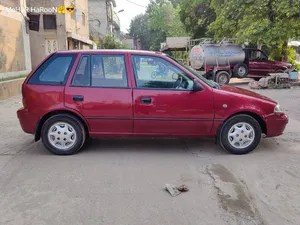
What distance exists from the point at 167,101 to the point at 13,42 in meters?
11.4

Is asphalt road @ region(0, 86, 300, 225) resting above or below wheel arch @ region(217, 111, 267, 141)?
below

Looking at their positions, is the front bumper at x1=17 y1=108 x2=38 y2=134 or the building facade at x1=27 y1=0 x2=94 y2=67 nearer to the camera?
the front bumper at x1=17 y1=108 x2=38 y2=134

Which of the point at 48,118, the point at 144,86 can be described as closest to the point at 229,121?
Result: the point at 144,86

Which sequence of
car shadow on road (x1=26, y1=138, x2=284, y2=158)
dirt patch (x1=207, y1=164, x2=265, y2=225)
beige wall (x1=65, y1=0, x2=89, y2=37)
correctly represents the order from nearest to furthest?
dirt patch (x1=207, y1=164, x2=265, y2=225) → car shadow on road (x1=26, y1=138, x2=284, y2=158) → beige wall (x1=65, y1=0, x2=89, y2=37)

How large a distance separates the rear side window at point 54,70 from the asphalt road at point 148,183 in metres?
1.24

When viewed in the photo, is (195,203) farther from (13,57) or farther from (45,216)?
(13,57)

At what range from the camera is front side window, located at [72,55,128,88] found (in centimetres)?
501

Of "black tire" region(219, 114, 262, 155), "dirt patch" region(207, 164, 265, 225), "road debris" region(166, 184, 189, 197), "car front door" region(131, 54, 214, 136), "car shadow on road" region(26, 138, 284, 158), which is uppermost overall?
"car front door" region(131, 54, 214, 136)

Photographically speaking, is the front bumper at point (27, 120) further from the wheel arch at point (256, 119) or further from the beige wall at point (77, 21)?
the beige wall at point (77, 21)

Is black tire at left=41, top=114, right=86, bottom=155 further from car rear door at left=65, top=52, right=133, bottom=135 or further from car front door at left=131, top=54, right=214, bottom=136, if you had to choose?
car front door at left=131, top=54, right=214, bottom=136

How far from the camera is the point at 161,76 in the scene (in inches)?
198

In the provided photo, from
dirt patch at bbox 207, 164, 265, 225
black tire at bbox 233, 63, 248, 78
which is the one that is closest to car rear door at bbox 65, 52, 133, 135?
dirt patch at bbox 207, 164, 265, 225

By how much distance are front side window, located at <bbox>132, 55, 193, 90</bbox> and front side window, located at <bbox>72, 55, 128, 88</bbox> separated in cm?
23

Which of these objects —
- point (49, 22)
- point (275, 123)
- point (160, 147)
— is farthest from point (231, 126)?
point (49, 22)
